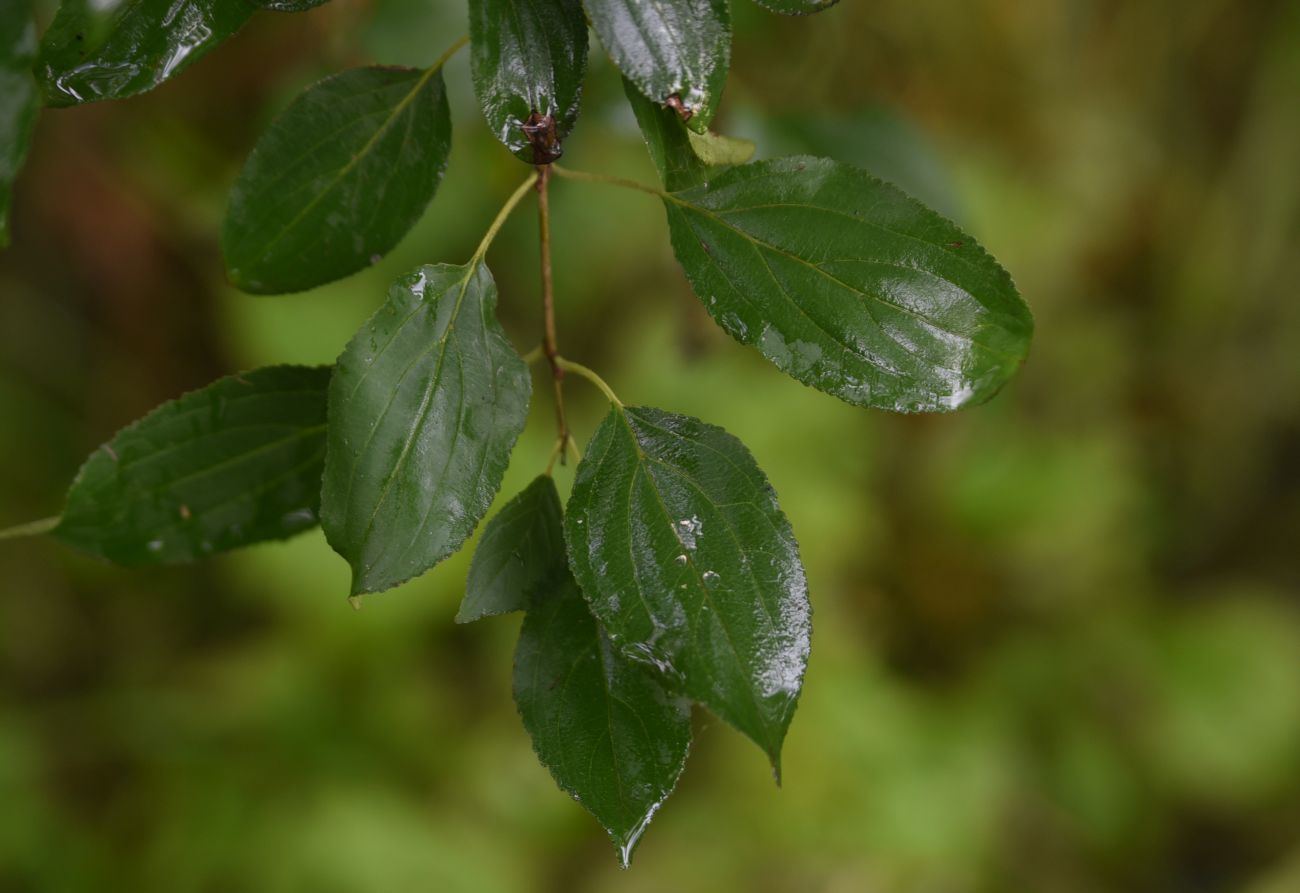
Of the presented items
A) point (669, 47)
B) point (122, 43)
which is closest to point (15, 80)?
point (122, 43)

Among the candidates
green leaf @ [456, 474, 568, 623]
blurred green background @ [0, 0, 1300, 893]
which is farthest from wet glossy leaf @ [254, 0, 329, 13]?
blurred green background @ [0, 0, 1300, 893]

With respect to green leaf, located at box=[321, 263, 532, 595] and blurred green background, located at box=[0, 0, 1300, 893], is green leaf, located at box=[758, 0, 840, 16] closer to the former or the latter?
green leaf, located at box=[321, 263, 532, 595]

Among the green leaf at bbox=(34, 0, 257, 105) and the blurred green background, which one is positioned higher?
the green leaf at bbox=(34, 0, 257, 105)

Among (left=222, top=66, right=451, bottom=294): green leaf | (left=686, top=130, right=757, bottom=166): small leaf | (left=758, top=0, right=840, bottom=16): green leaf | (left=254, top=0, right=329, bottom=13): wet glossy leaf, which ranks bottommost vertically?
(left=222, top=66, right=451, bottom=294): green leaf

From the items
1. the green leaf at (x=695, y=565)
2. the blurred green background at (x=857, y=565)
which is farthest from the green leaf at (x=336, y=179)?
the blurred green background at (x=857, y=565)

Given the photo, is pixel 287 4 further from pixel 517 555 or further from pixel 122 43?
pixel 517 555
